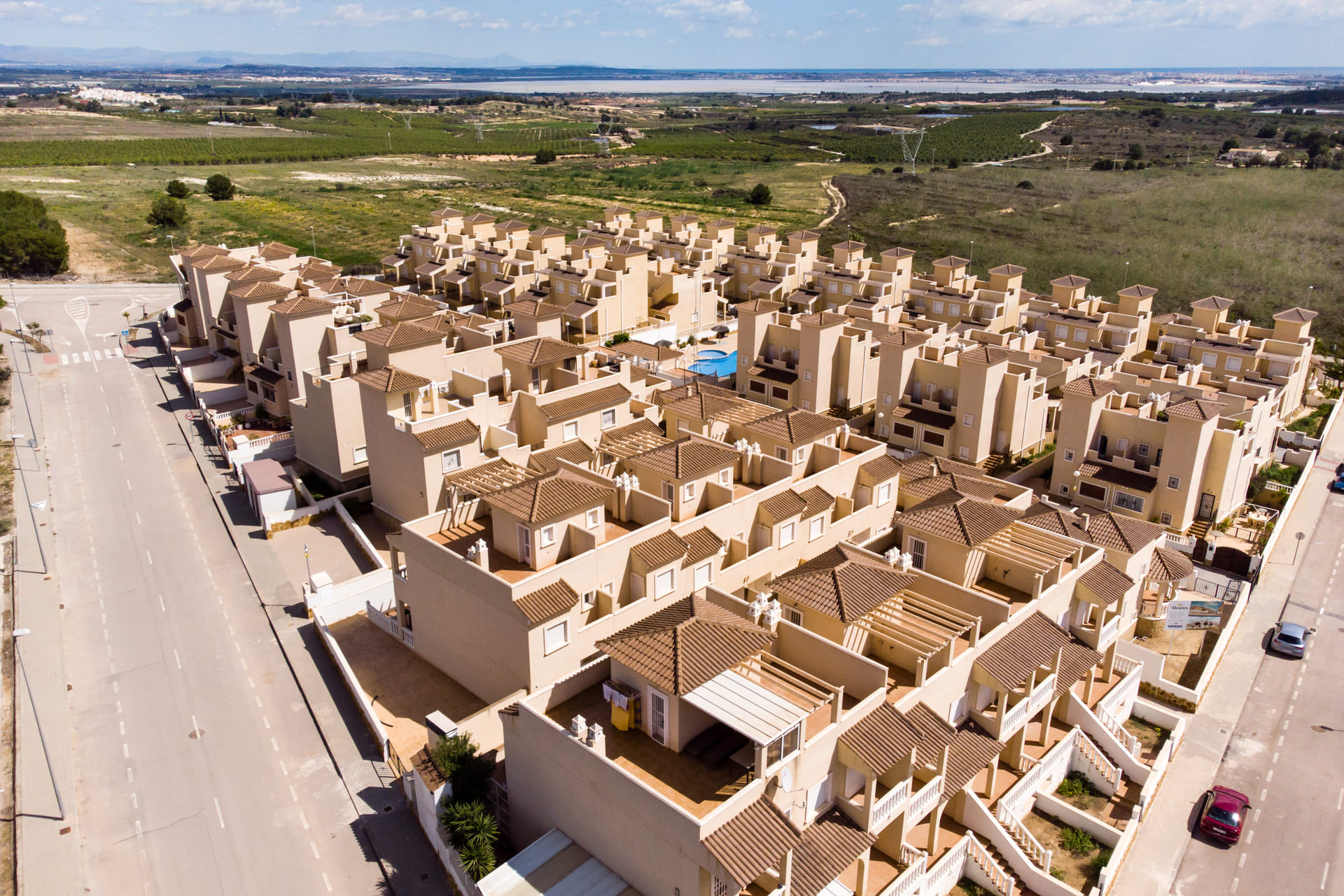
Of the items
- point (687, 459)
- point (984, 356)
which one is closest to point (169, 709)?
point (687, 459)

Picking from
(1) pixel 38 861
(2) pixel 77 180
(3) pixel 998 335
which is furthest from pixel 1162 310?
(2) pixel 77 180

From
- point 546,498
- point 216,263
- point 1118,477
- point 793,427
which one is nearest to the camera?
point 546,498

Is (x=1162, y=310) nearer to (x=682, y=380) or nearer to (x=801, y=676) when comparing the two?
(x=682, y=380)

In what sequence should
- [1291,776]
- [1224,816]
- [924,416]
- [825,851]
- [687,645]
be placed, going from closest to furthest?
[825,851] < [687,645] < [1224,816] < [1291,776] < [924,416]

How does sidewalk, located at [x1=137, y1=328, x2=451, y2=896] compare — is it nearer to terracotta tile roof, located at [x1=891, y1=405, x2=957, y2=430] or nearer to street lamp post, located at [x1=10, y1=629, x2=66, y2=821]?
street lamp post, located at [x1=10, y1=629, x2=66, y2=821]

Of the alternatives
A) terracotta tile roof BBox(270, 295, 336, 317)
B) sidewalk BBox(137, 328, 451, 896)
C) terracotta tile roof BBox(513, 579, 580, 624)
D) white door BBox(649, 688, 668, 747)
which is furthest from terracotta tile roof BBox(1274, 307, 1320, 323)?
terracotta tile roof BBox(270, 295, 336, 317)

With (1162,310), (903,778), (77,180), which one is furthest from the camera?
(77,180)

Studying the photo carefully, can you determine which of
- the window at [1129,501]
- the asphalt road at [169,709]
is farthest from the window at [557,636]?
the window at [1129,501]

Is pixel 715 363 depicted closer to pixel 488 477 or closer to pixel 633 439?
pixel 633 439
